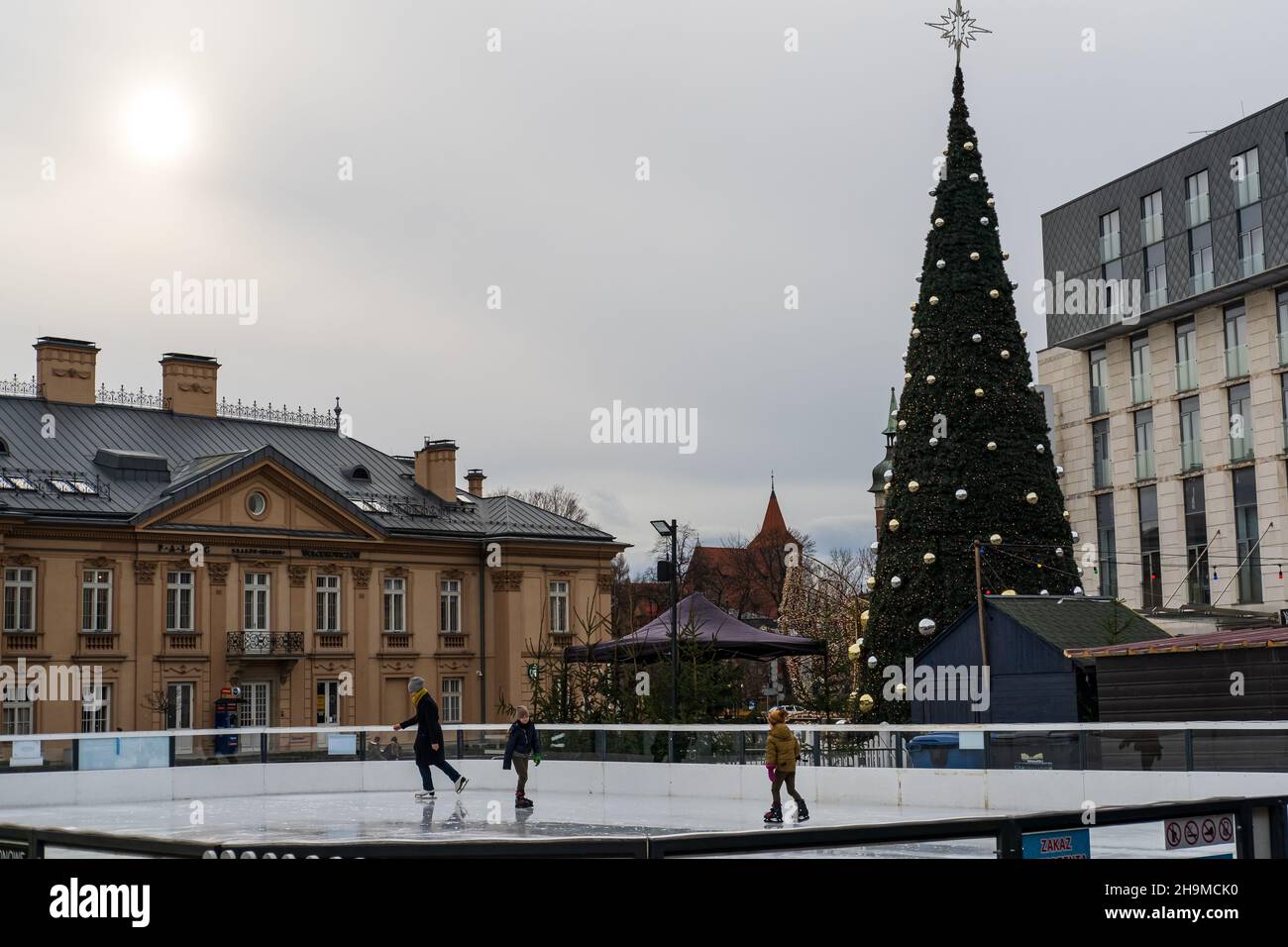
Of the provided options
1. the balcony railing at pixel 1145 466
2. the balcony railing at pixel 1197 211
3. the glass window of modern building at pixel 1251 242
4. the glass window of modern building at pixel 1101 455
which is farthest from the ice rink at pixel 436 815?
the glass window of modern building at pixel 1101 455

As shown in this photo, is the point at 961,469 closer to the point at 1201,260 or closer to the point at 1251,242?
the point at 1251,242

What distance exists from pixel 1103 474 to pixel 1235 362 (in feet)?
27.4

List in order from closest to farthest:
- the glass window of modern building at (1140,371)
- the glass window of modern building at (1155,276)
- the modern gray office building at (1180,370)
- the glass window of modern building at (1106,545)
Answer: the modern gray office building at (1180,370) → the glass window of modern building at (1155,276) → the glass window of modern building at (1140,371) → the glass window of modern building at (1106,545)

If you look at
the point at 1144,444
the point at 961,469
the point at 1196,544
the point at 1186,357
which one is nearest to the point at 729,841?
the point at 961,469

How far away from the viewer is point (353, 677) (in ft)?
197

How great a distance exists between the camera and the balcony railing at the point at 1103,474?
5906 cm

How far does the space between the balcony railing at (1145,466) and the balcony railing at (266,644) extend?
31.0 meters

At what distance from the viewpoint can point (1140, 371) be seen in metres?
57.8

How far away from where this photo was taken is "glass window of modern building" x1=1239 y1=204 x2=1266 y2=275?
50531 mm

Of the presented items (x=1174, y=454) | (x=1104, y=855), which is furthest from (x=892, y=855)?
(x=1174, y=454)

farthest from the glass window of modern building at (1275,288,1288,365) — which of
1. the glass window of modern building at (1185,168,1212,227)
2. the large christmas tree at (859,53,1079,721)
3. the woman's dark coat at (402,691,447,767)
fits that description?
the woman's dark coat at (402,691,447,767)

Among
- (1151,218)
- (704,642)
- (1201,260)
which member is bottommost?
(704,642)

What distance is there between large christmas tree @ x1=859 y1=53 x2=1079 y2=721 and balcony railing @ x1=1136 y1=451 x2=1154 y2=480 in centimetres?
2664

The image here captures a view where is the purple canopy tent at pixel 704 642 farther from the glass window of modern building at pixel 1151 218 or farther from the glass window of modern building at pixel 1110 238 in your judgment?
the glass window of modern building at pixel 1110 238
